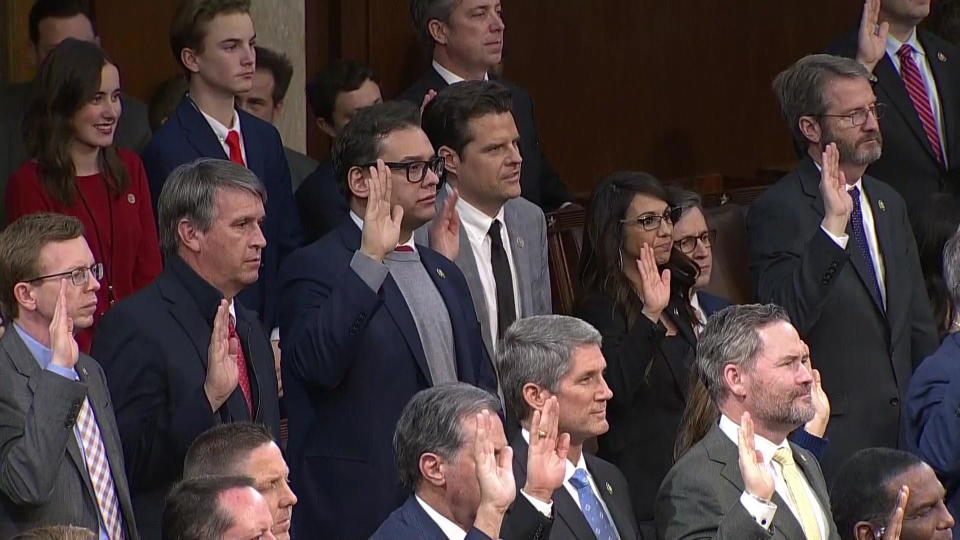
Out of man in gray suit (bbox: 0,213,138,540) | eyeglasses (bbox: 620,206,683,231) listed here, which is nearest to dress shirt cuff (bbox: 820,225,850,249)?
eyeglasses (bbox: 620,206,683,231)

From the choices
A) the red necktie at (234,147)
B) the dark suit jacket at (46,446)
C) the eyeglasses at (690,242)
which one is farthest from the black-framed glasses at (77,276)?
the eyeglasses at (690,242)

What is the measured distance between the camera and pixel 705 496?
4.67m

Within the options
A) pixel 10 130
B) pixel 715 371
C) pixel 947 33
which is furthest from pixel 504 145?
pixel 947 33

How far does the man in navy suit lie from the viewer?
572 centimetres

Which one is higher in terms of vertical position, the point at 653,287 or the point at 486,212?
the point at 486,212

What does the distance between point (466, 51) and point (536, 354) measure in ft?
5.74

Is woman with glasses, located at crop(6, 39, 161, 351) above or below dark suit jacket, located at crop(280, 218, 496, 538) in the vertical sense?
above

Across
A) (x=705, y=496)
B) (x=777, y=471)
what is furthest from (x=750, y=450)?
(x=777, y=471)

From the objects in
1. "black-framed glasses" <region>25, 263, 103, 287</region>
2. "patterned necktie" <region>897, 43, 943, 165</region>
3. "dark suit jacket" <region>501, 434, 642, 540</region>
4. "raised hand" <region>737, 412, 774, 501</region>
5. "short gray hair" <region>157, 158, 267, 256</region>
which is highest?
"short gray hair" <region>157, 158, 267, 256</region>

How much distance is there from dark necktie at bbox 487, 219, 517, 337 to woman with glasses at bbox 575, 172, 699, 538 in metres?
0.21

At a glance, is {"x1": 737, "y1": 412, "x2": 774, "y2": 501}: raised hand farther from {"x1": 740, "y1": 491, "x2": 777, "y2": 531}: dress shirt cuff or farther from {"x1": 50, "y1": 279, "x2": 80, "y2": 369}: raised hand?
{"x1": 50, "y1": 279, "x2": 80, "y2": 369}: raised hand

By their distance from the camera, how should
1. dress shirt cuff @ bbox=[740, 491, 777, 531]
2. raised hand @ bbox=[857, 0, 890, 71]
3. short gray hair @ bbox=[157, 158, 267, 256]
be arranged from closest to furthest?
dress shirt cuff @ bbox=[740, 491, 777, 531], short gray hair @ bbox=[157, 158, 267, 256], raised hand @ bbox=[857, 0, 890, 71]

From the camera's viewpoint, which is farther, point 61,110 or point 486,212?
point 486,212

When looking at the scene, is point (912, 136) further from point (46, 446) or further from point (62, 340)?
point (46, 446)
